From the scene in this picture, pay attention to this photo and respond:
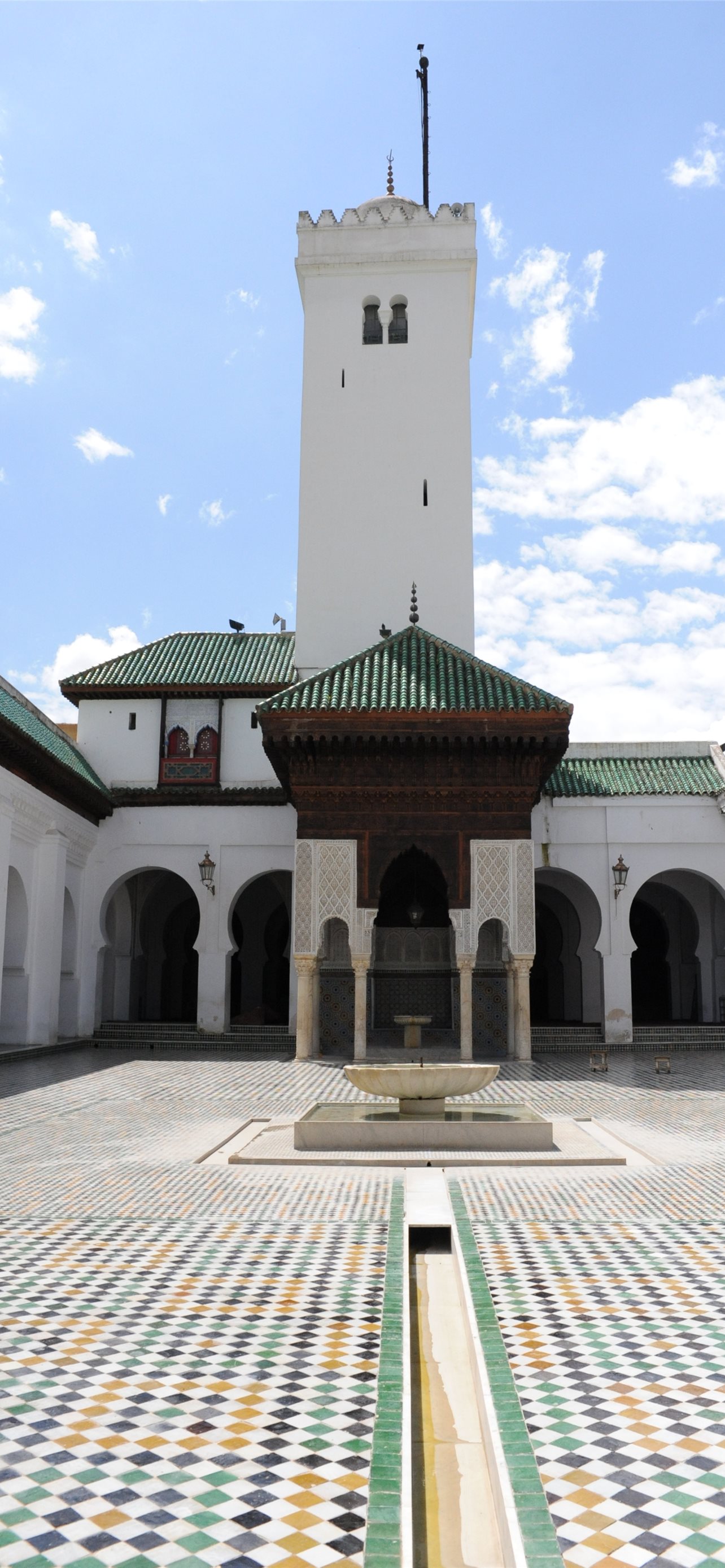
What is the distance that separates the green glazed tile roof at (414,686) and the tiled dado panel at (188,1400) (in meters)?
6.92

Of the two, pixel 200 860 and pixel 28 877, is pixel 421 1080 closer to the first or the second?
pixel 28 877

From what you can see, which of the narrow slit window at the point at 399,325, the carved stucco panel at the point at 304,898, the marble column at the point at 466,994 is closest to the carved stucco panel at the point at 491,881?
the marble column at the point at 466,994

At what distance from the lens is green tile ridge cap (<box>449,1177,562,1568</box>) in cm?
170

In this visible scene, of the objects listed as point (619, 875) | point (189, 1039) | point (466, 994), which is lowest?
point (189, 1039)

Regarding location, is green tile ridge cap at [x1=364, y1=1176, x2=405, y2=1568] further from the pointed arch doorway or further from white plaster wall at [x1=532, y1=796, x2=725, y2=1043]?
white plaster wall at [x1=532, y1=796, x2=725, y2=1043]

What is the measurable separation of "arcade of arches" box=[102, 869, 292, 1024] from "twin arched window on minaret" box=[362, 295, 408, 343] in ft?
23.6

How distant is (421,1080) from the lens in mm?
5973

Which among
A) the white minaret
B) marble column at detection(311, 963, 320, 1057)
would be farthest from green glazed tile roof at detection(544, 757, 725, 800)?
marble column at detection(311, 963, 320, 1057)

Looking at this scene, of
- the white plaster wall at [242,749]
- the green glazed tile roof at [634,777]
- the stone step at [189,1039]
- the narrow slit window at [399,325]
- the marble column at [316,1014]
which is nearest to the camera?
the marble column at [316,1014]

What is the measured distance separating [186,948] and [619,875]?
6744mm

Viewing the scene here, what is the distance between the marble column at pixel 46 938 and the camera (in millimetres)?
11203

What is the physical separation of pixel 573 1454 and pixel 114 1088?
23.0 ft

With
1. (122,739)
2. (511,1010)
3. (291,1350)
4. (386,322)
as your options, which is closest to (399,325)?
(386,322)

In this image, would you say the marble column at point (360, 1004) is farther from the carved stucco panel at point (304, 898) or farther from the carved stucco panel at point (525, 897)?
the carved stucco panel at point (525, 897)
